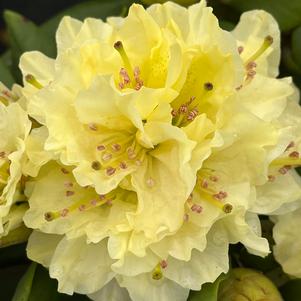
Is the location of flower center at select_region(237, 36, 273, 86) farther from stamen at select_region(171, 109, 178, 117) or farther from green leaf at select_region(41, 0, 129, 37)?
green leaf at select_region(41, 0, 129, 37)

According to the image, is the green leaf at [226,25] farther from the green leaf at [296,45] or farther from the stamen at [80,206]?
the stamen at [80,206]

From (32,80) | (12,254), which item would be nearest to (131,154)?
(32,80)

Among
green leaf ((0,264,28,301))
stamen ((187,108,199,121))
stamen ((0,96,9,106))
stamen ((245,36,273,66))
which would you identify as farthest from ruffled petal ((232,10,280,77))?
green leaf ((0,264,28,301))

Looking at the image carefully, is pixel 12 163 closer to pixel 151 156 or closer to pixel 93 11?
pixel 151 156

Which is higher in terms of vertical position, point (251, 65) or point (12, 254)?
point (251, 65)

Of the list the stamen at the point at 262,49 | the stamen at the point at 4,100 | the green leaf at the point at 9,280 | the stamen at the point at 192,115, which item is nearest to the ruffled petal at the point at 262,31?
the stamen at the point at 262,49
